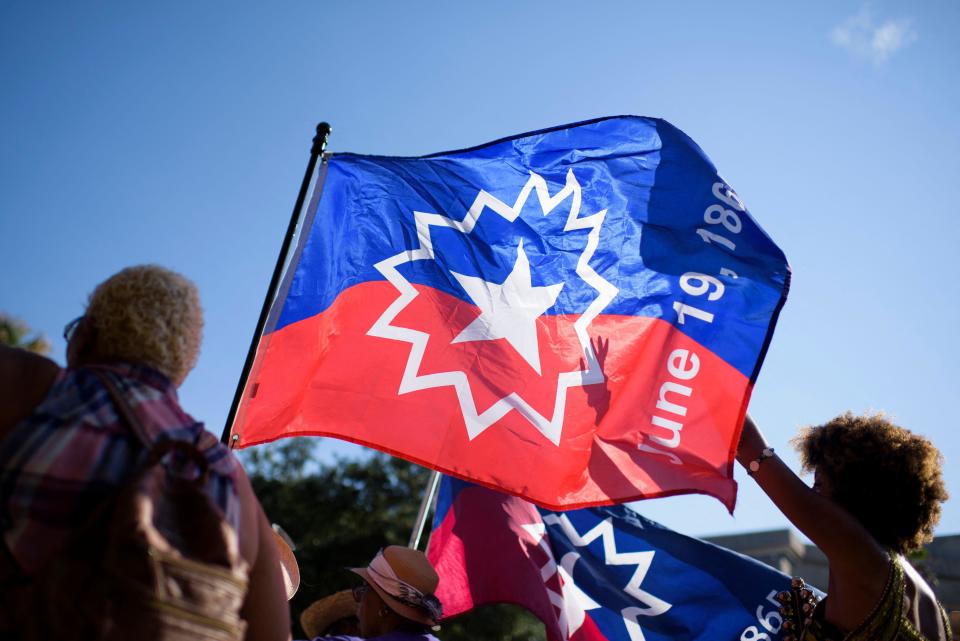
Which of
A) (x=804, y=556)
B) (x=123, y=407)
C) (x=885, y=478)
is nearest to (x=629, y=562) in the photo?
(x=885, y=478)

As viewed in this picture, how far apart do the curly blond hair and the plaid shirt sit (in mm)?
71

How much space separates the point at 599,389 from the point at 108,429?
2774 mm

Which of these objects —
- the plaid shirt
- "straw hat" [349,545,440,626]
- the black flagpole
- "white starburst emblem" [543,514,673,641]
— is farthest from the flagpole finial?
"white starburst emblem" [543,514,673,641]

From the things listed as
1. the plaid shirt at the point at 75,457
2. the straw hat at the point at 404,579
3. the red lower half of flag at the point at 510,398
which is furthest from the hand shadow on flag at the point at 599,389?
the plaid shirt at the point at 75,457

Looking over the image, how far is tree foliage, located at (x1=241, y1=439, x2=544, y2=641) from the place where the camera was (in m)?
22.2

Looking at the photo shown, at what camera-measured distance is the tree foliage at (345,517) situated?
72.7ft

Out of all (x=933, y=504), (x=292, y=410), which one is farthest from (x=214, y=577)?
(x=933, y=504)

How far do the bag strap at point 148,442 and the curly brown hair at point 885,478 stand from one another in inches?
92.9

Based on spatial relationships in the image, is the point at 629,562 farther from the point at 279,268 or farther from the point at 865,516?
the point at 279,268

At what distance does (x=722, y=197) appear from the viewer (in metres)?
4.48

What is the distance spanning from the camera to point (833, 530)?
9.35ft

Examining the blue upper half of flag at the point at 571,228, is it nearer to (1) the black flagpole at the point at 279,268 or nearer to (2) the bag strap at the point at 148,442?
(1) the black flagpole at the point at 279,268

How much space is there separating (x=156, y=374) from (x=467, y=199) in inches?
110

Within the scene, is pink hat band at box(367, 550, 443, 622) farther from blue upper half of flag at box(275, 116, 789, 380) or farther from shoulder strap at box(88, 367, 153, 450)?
shoulder strap at box(88, 367, 153, 450)
